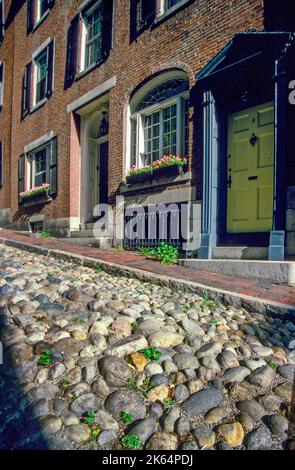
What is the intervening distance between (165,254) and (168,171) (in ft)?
6.24

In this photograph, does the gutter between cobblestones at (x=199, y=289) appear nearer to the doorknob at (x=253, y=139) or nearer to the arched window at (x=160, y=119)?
the doorknob at (x=253, y=139)

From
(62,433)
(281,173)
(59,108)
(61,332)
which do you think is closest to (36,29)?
(59,108)

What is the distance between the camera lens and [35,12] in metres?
11.6

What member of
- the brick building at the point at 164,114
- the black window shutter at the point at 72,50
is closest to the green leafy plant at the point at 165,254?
the brick building at the point at 164,114

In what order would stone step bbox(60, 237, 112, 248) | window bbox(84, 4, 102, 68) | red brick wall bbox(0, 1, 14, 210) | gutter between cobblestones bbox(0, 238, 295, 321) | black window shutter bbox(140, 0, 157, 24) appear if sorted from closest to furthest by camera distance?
1. gutter between cobblestones bbox(0, 238, 295, 321)
2. black window shutter bbox(140, 0, 157, 24)
3. stone step bbox(60, 237, 112, 248)
4. window bbox(84, 4, 102, 68)
5. red brick wall bbox(0, 1, 14, 210)

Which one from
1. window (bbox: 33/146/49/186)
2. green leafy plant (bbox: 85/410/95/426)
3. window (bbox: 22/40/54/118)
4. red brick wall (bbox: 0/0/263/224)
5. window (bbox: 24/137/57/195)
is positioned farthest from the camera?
window (bbox: 33/146/49/186)

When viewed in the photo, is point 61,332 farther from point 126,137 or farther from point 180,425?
point 126,137

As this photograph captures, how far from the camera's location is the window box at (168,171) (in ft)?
21.2

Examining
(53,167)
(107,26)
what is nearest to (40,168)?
(53,167)

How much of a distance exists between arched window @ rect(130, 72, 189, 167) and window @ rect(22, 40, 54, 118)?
4717 millimetres

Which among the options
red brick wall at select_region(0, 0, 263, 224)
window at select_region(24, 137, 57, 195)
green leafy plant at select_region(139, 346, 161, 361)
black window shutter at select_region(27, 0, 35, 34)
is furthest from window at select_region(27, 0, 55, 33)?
green leafy plant at select_region(139, 346, 161, 361)

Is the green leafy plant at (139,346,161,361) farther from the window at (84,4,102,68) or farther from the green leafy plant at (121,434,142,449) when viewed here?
the window at (84,4,102,68)

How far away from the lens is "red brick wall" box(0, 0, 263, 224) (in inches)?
239

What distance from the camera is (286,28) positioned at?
5.03m
